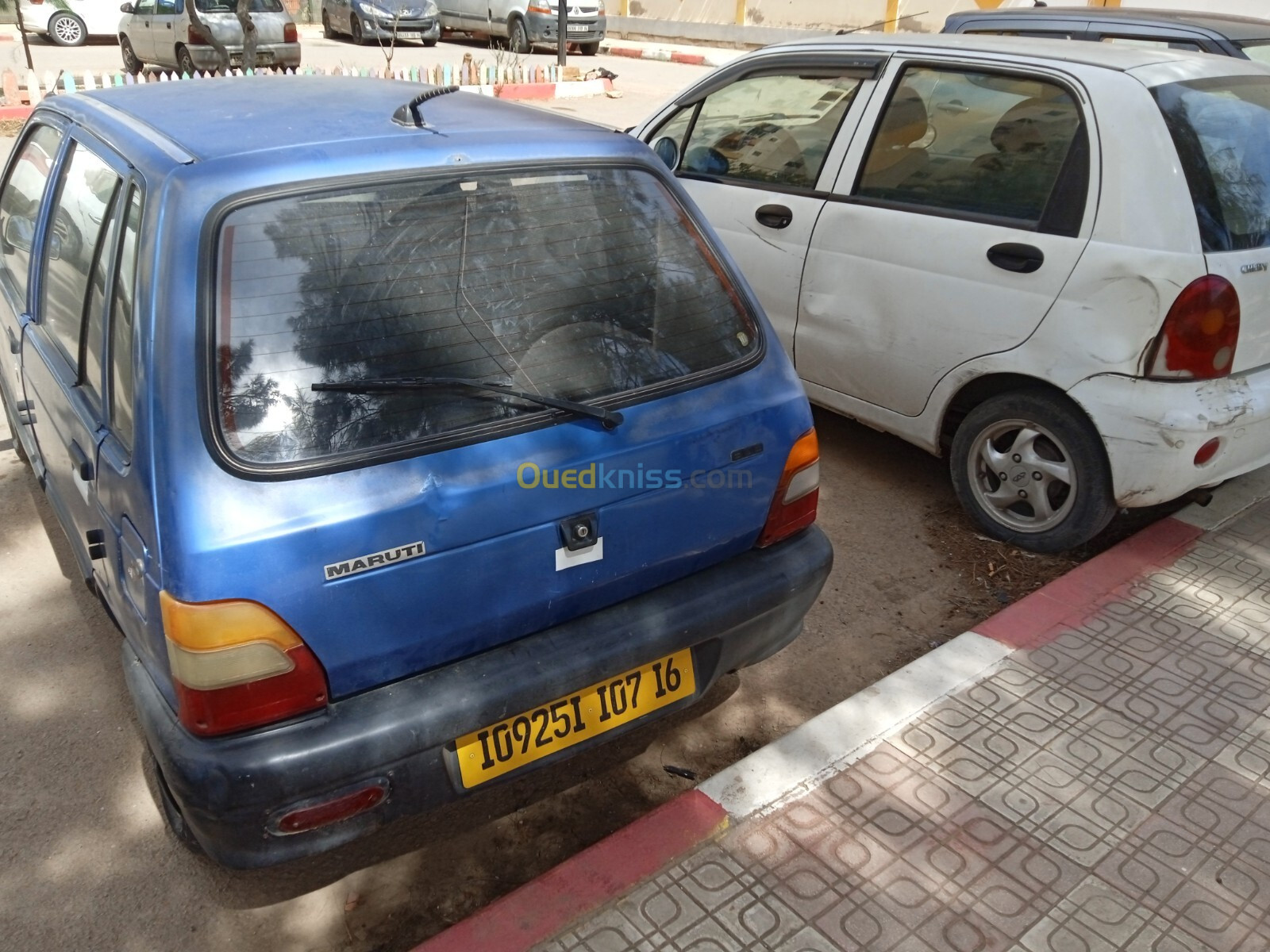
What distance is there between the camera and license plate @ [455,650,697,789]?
2221 mm

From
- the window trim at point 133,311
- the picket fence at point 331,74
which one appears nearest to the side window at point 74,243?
the window trim at point 133,311

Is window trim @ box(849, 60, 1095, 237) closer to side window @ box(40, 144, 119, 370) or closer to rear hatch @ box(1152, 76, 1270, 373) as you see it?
rear hatch @ box(1152, 76, 1270, 373)

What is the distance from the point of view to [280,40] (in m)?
15.0

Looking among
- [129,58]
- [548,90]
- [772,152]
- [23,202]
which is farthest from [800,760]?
→ [129,58]

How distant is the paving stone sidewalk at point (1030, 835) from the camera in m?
2.34

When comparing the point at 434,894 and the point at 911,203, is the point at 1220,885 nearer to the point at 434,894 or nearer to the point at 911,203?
the point at 434,894

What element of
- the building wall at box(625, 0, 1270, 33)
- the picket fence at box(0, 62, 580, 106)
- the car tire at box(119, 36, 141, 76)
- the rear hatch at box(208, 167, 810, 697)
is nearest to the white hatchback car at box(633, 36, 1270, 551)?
the rear hatch at box(208, 167, 810, 697)

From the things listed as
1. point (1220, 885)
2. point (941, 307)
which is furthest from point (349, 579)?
point (941, 307)

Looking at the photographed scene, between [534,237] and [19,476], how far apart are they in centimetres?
318

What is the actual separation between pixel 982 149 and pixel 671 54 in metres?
18.8

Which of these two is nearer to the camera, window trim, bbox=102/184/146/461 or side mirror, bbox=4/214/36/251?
window trim, bbox=102/184/146/461

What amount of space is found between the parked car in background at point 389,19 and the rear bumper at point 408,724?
19.5 metres

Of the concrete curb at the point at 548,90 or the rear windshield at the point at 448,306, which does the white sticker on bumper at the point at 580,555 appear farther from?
the concrete curb at the point at 548,90

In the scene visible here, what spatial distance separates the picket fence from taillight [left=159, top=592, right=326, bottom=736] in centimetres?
914
